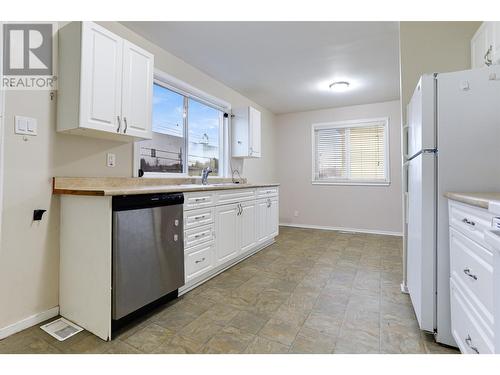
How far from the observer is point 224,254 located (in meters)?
2.71

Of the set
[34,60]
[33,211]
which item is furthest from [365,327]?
[34,60]

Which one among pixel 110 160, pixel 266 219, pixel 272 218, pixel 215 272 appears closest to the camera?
pixel 110 160

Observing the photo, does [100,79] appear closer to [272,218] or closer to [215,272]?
[215,272]

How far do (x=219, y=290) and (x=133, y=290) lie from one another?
0.84 m

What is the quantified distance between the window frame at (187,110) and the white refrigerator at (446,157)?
2.40 meters

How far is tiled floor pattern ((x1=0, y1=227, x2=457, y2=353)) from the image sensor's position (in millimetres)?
1506

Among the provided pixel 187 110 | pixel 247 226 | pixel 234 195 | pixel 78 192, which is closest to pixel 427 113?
pixel 234 195

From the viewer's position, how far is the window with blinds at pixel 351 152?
15.8 feet

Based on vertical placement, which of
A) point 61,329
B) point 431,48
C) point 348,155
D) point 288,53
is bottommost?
point 61,329

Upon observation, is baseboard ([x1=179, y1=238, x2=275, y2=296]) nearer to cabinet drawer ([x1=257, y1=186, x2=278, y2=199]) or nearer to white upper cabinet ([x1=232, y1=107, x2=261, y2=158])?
cabinet drawer ([x1=257, y1=186, x2=278, y2=199])

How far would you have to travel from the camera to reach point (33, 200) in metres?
1.74

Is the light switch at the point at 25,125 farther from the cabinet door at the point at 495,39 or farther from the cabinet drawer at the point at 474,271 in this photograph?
the cabinet door at the point at 495,39

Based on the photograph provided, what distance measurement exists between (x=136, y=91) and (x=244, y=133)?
2.05 meters

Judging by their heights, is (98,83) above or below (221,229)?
above
